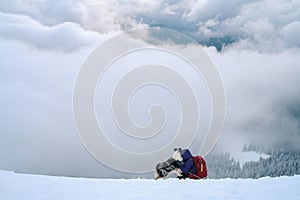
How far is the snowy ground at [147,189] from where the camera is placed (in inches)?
440

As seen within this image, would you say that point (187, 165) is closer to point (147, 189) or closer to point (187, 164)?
point (187, 164)

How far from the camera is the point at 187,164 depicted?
1731cm

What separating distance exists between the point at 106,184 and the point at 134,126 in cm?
1525

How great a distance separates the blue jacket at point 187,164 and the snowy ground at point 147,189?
4.00 metres

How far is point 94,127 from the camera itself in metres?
28.7

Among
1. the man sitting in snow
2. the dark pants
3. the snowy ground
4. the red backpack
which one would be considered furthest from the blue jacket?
the snowy ground

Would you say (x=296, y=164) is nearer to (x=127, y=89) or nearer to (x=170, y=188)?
(x=127, y=89)

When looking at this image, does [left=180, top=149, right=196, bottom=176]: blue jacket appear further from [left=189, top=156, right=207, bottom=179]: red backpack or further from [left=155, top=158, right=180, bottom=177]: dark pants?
[left=155, top=158, right=180, bottom=177]: dark pants

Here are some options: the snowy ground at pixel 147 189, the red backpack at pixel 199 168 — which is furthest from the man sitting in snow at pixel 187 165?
the snowy ground at pixel 147 189

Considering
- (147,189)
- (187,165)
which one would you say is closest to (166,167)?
(187,165)

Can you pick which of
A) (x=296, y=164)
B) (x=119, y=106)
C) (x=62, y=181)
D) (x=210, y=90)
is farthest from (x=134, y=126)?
(x=296, y=164)

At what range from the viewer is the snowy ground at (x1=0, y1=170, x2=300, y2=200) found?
1118 centimetres

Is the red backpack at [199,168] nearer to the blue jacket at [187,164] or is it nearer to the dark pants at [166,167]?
the blue jacket at [187,164]

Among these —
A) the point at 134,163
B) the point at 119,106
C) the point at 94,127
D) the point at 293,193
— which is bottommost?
the point at 293,193
